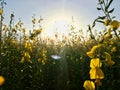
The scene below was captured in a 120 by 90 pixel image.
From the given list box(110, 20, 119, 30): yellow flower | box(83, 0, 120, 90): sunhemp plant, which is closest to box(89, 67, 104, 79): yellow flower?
box(83, 0, 120, 90): sunhemp plant

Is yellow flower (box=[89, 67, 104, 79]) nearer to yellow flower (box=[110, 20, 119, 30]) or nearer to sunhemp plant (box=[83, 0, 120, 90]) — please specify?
sunhemp plant (box=[83, 0, 120, 90])

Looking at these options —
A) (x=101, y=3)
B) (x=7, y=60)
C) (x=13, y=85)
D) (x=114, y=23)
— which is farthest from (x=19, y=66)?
(x=114, y=23)

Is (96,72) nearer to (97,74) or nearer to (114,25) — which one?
(97,74)

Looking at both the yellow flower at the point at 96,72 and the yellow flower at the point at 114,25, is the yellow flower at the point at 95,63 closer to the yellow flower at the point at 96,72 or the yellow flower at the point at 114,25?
the yellow flower at the point at 96,72

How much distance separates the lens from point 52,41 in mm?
11555

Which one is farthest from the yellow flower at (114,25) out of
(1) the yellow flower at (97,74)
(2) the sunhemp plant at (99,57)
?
(1) the yellow flower at (97,74)

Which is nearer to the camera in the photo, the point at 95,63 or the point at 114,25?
the point at 95,63

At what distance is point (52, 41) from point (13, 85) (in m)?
7.43

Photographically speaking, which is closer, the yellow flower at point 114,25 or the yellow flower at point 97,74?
the yellow flower at point 97,74

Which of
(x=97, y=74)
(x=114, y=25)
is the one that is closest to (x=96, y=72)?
(x=97, y=74)

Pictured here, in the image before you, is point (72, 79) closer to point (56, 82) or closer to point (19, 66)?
point (56, 82)

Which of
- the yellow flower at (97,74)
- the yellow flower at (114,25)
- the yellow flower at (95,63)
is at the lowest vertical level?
the yellow flower at (97,74)

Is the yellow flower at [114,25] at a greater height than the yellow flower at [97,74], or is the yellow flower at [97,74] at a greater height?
the yellow flower at [114,25]

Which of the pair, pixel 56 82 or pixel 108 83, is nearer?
pixel 108 83
